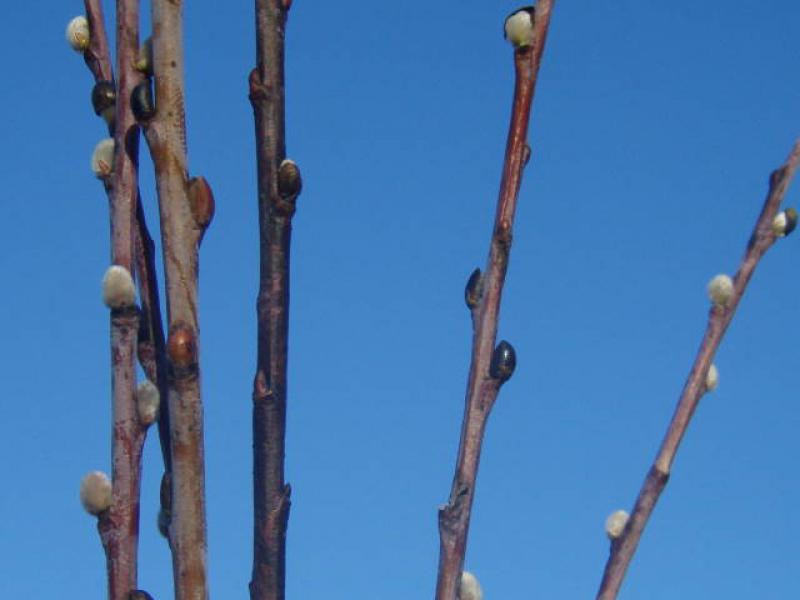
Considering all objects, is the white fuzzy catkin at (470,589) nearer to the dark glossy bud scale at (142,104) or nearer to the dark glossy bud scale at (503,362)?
the dark glossy bud scale at (503,362)

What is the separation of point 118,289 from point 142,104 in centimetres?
19

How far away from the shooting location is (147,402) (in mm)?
1171

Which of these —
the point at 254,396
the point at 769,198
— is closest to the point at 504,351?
the point at 254,396

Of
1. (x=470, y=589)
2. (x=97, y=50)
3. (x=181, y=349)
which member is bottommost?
(x=470, y=589)

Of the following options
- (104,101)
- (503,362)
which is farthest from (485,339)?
(104,101)

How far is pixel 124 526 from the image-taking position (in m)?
1.14

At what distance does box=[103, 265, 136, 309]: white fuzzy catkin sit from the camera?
3.69ft

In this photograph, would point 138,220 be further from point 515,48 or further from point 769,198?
point 769,198

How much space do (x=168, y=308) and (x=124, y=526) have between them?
0.28 metres

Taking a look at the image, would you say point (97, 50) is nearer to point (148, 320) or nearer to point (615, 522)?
point (148, 320)

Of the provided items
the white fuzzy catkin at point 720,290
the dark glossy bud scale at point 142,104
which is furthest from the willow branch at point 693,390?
the dark glossy bud scale at point 142,104

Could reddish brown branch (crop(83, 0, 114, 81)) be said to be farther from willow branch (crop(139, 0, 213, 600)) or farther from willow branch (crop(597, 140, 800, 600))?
willow branch (crop(597, 140, 800, 600))

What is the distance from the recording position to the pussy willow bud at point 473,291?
1240 mm

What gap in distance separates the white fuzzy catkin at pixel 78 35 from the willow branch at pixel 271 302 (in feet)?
1.17
